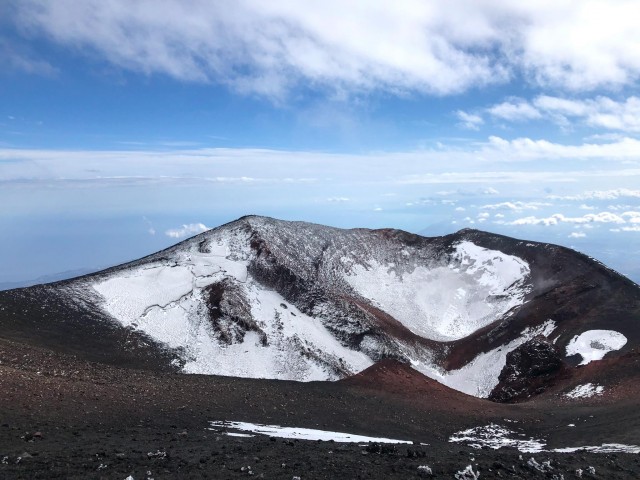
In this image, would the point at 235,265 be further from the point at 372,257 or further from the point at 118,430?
the point at 118,430

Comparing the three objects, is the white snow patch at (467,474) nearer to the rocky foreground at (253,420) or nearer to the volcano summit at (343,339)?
the rocky foreground at (253,420)

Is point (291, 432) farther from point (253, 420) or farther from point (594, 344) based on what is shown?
point (594, 344)

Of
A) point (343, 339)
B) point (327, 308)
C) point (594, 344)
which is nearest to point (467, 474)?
point (343, 339)

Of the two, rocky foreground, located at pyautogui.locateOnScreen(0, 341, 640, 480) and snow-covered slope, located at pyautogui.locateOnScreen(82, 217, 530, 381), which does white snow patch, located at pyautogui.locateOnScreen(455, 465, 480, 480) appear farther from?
snow-covered slope, located at pyautogui.locateOnScreen(82, 217, 530, 381)

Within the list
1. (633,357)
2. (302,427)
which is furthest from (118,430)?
(633,357)

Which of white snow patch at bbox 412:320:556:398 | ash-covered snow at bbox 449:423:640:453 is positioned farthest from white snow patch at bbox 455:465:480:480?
white snow patch at bbox 412:320:556:398

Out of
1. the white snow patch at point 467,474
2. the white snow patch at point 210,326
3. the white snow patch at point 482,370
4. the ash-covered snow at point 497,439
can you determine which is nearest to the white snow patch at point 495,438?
the ash-covered snow at point 497,439

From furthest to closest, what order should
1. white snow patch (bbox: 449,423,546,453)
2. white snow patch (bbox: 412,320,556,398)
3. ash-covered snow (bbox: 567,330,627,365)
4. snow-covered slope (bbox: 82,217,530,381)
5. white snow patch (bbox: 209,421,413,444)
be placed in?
white snow patch (bbox: 412,320,556,398), snow-covered slope (bbox: 82,217,530,381), ash-covered snow (bbox: 567,330,627,365), white snow patch (bbox: 449,423,546,453), white snow patch (bbox: 209,421,413,444)
